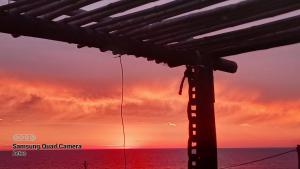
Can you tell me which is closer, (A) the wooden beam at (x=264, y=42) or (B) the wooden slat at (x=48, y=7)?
(B) the wooden slat at (x=48, y=7)

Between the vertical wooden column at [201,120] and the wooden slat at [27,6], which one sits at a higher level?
the wooden slat at [27,6]

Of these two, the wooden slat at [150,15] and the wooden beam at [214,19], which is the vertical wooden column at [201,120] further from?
the wooden slat at [150,15]

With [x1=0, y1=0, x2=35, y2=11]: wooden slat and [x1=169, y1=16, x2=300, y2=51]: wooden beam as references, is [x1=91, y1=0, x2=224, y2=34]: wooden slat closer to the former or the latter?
[x1=0, y1=0, x2=35, y2=11]: wooden slat

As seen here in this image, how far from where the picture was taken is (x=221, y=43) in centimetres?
650

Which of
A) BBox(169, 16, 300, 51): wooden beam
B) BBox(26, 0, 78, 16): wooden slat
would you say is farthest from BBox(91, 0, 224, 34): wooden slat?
BBox(169, 16, 300, 51): wooden beam

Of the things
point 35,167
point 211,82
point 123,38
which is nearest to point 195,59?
point 211,82

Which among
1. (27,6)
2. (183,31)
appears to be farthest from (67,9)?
(183,31)

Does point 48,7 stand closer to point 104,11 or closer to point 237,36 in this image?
point 104,11

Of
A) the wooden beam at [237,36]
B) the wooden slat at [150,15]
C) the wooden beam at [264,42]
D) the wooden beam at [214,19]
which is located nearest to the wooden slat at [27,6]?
the wooden slat at [150,15]

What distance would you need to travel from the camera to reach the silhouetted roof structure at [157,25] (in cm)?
491

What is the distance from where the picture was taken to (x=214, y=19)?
5.46 meters

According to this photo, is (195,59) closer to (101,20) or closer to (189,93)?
(189,93)

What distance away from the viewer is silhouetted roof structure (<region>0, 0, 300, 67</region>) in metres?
4.91

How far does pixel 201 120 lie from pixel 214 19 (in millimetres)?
1947
